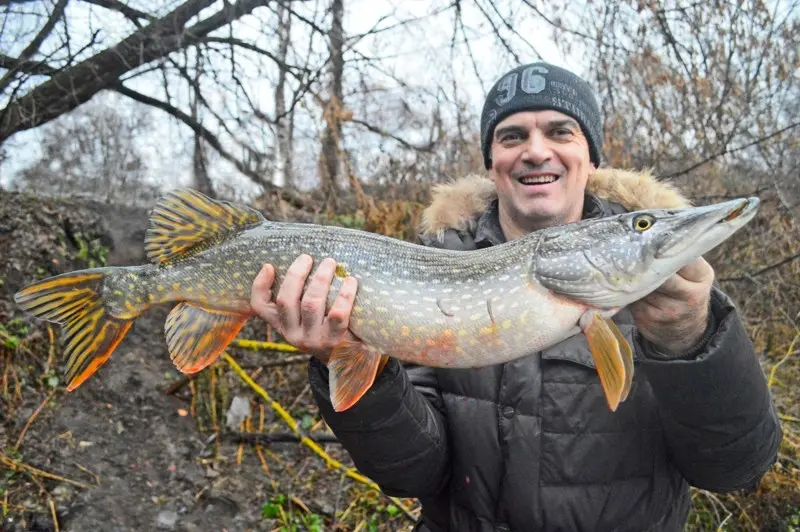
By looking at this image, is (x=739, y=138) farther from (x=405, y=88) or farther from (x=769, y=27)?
(x=405, y=88)

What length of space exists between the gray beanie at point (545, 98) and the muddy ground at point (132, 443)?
6.79 ft

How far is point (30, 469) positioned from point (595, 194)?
8.69 feet

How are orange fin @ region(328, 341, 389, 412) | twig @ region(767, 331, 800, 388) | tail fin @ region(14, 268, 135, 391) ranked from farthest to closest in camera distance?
twig @ region(767, 331, 800, 388)
tail fin @ region(14, 268, 135, 391)
orange fin @ region(328, 341, 389, 412)

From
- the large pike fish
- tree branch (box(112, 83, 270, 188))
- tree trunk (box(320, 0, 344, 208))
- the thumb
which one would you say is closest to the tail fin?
the large pike fish

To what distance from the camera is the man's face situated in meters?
1.81

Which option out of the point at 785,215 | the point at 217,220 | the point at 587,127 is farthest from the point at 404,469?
the point at 785,215

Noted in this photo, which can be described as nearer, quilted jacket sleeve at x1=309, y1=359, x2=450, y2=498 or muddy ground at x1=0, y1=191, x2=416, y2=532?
quilted jacket sleeve at x1=309, y1=359, x2=450, y2=498

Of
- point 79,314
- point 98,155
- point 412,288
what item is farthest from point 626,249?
point 98,155

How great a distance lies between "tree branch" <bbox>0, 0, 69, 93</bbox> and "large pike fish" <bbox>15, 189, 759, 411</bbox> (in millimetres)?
2272

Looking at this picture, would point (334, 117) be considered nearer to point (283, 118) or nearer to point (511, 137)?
point (283, 118)

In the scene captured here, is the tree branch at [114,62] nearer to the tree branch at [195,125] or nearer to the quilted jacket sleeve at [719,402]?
the tree branch at [195,125]

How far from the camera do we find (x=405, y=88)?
471 cm

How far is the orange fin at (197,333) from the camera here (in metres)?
1.59

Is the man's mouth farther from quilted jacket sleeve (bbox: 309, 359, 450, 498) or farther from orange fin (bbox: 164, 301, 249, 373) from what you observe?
orange fin (bbox: 164, 301, 249, 373)
